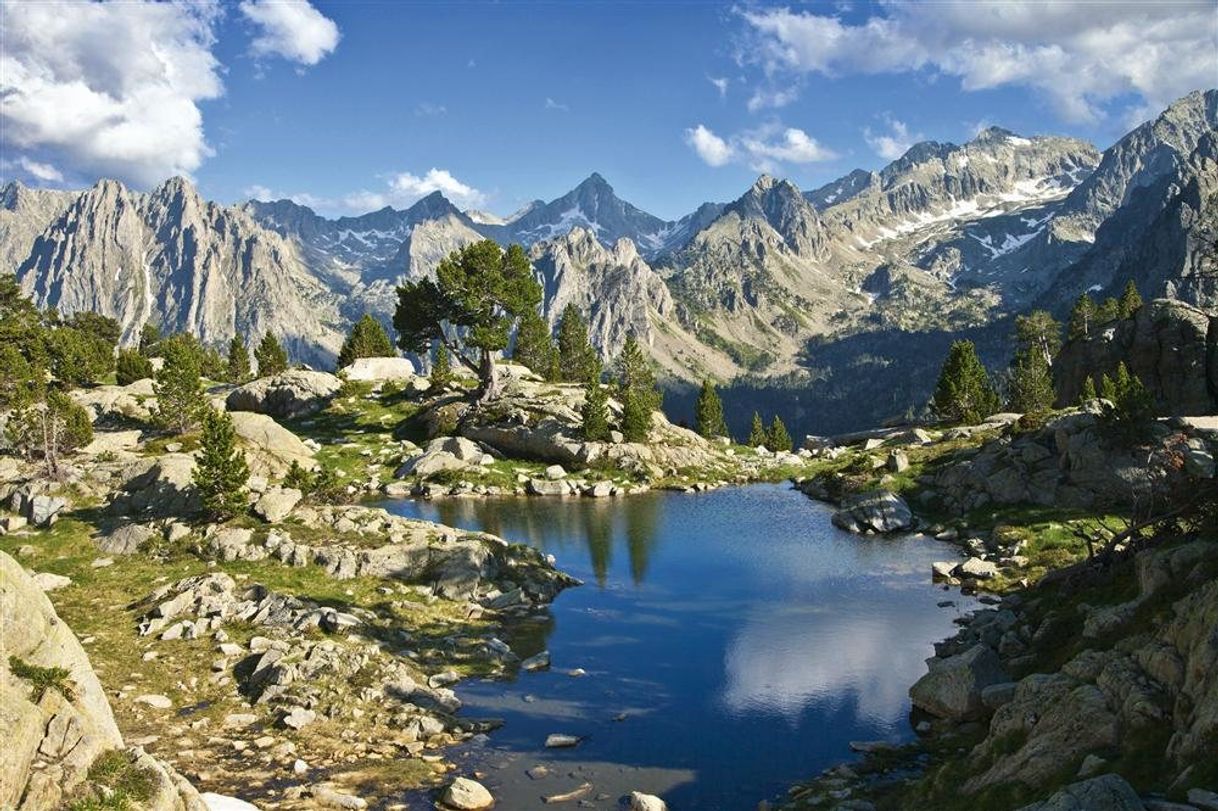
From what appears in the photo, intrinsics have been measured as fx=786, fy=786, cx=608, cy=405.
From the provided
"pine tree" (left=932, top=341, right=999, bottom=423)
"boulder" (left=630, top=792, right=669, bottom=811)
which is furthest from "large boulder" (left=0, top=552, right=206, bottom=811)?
"pine tree" (left=932, top=341, right=999, bottom=423)

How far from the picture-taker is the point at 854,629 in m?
40.7

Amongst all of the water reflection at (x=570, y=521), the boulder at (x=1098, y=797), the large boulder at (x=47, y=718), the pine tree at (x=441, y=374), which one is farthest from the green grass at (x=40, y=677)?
the pine tree at (x=441, y=374)

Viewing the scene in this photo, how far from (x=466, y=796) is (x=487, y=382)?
79.9 m

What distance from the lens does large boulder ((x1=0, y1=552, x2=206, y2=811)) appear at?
17.1 meters

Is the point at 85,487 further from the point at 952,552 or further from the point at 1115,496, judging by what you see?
the point at 1115,496

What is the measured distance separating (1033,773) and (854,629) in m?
23.2

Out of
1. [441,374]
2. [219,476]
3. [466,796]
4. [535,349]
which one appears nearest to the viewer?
[466,796]

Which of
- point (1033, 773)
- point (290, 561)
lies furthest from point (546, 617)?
point (1033, 773)

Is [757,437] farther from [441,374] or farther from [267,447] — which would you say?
Result: [267,447]

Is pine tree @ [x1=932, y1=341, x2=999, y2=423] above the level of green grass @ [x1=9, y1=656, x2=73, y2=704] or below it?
above

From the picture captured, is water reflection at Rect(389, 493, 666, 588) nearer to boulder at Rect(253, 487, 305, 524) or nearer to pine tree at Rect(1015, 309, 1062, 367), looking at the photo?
boulder at Rect(253, 487, 305, 524)

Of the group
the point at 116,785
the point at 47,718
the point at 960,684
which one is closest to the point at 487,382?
the point at 960,684

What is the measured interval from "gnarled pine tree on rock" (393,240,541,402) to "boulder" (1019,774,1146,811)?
Result: 3345 inches

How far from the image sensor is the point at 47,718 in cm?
1834
